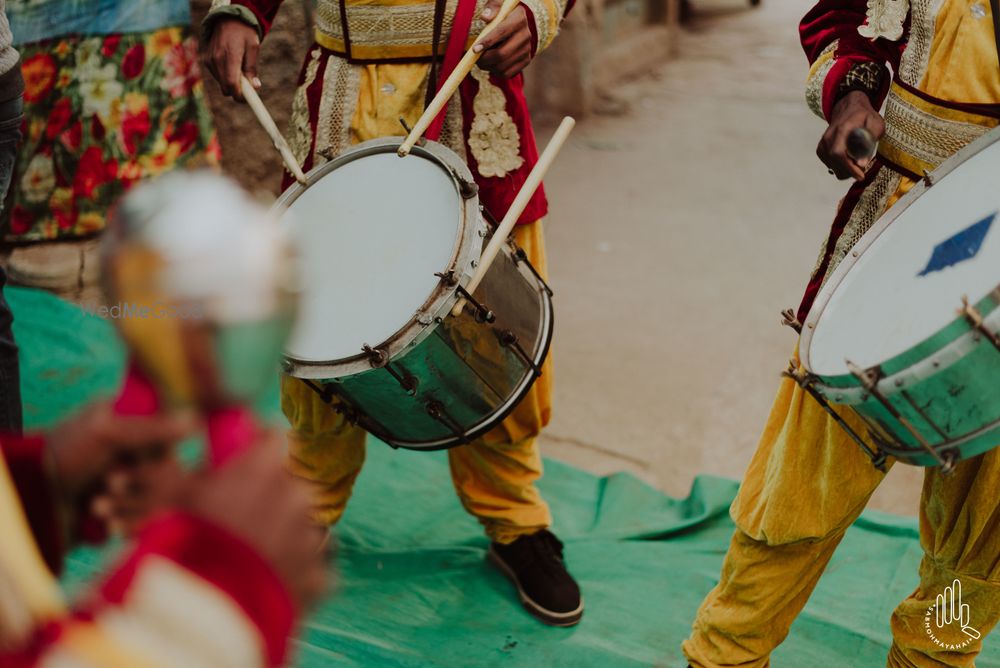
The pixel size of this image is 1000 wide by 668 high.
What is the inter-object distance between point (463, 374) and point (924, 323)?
2.45 ft

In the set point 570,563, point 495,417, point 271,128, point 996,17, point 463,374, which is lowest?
point 570,563

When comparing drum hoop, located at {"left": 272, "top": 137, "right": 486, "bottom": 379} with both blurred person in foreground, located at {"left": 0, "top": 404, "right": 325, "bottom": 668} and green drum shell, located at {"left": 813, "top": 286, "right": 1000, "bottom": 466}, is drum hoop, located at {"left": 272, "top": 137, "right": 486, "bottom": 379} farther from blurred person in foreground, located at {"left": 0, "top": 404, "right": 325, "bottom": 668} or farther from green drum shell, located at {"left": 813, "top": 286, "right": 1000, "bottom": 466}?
blurred person in foreground, located at {"left": 0, "top": 404, "right": 325, "bottom": 668}

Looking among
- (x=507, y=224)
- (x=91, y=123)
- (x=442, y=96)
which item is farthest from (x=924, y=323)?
(x=91, y=123)

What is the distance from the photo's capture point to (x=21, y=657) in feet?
Answer: 2.45

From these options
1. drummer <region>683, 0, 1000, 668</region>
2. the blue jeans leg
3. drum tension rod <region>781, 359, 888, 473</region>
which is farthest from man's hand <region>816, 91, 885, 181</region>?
the blue jeans leg

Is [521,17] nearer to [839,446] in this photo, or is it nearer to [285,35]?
[839,446]

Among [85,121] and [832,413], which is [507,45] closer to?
[832,413]

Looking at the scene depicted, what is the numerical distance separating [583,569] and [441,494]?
45 cm

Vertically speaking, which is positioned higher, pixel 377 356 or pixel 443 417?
pixel 377 356

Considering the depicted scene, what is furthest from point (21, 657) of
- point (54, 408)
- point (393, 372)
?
point (54, 408)

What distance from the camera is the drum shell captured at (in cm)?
176

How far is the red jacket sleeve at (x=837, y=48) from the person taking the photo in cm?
170

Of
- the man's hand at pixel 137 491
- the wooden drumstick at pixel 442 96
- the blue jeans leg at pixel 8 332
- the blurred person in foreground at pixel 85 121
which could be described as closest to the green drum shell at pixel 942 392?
the wooden drumstick at pixel 442 96

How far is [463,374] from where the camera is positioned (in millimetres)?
1830
